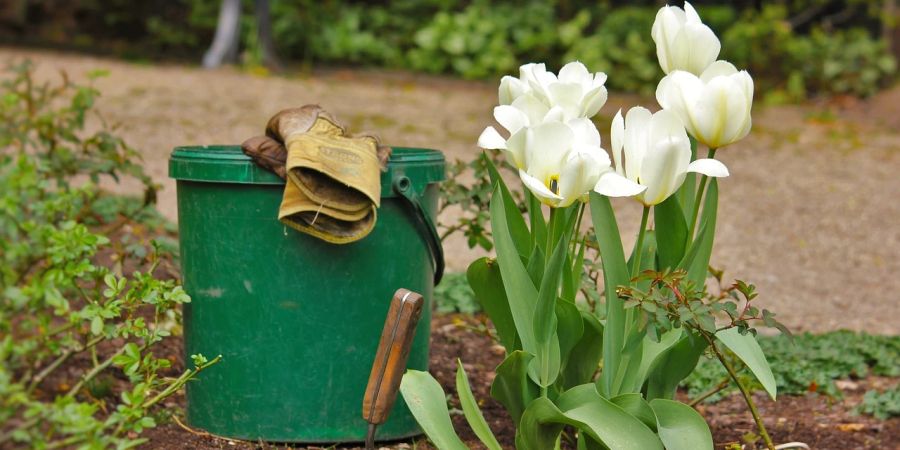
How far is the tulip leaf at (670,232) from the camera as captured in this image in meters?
2.36

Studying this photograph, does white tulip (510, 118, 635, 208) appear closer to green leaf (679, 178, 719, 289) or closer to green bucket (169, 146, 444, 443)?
green leaf (679, 178, 719, 289)

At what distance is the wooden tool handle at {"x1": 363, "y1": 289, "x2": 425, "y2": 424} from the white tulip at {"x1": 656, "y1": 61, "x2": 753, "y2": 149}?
69 cm

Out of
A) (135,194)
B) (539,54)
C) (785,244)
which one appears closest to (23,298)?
(135,194)

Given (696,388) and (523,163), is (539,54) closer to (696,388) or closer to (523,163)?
(696,388)

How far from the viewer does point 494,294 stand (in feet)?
8.67

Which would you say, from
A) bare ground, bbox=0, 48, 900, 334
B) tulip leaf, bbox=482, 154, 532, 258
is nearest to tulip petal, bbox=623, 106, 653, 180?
tulip leaf, bbox=482, 154, 532, 258

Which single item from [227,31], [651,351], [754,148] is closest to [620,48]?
[754,148]

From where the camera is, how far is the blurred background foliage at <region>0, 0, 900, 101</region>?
10.1 m

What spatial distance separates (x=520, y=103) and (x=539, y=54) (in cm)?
846

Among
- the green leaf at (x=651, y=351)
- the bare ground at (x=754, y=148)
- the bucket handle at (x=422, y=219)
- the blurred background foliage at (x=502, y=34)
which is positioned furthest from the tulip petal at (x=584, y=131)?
the blurred background foliage at (x=502, y=34)

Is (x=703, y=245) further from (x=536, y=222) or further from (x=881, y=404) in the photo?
(x=881, y=404)

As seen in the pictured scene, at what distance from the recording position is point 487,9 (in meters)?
11.1

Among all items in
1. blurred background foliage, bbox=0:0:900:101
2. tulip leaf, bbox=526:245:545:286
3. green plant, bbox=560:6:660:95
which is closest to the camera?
tulip leaf, bbox=526:245:545:286

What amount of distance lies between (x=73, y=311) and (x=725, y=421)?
1.81 metres
